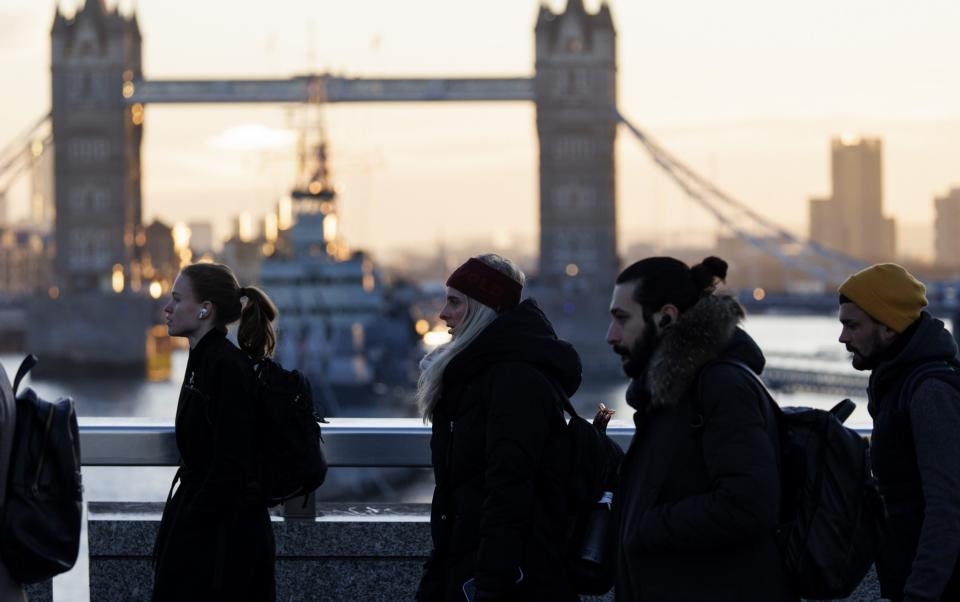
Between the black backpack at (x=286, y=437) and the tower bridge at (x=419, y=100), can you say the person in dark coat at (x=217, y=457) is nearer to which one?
the black backpack at (x=286, y=437)

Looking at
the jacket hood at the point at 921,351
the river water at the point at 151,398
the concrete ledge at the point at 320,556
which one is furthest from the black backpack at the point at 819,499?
the river water at the point at 151,398

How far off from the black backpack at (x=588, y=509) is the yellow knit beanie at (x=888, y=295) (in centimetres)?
44

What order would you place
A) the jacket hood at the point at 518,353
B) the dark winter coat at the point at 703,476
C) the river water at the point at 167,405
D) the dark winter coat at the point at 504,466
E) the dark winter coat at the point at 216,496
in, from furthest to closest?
the river water at the point at 167,405, the dark winter coat at the point at 216,496, the jacket hood at the point at 518,353, the dark winter coat at the point at 504,466, the dark winter coat at the point at 703,476

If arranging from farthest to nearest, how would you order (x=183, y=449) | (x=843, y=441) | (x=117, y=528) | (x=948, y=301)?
(x=948, y=301), (x=117, y=528), (x=183, y=449), (x=843, y=441)

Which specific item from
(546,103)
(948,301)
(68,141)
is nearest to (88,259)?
(68,141)

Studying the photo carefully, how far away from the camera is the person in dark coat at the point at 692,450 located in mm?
2311

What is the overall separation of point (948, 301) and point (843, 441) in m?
42.2

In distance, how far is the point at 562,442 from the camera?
2645 millimetres

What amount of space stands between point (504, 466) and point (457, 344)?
0.23m

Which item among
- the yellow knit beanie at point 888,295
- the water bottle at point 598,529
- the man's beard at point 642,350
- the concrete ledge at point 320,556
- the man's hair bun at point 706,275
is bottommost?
the concrete ledge at point 320,556

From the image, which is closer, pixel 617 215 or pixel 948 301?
pixel 948 301

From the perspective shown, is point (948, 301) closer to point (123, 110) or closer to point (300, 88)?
point (300, 88)

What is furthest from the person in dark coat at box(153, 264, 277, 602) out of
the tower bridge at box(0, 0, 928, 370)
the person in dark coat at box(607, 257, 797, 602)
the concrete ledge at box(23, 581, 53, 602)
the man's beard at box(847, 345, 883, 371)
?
the tower bridge at box(0, 0, 928, 370)

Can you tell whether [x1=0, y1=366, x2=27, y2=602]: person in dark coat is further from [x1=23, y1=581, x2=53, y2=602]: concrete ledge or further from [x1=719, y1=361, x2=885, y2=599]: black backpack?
[x1=23, y1=581, x2=53, y2=602]: concrete ledge
